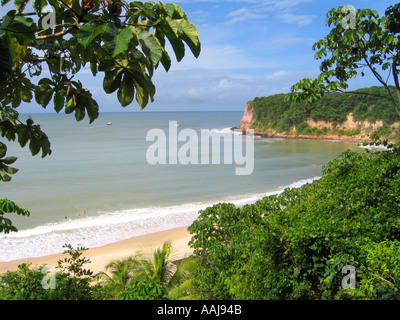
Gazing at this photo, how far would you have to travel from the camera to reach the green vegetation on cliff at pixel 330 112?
2124 inches

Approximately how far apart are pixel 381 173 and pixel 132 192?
1810 cm

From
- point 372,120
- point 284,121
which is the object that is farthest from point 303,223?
point 284,121

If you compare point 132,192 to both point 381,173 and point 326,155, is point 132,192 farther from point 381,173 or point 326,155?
point 326,155

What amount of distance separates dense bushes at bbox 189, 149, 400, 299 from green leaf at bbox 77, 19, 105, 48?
283cm

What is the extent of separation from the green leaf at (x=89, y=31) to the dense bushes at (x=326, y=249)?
283cm

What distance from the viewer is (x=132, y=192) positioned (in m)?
21.8

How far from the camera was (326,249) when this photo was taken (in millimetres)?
3965

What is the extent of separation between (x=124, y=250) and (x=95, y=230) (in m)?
2.87

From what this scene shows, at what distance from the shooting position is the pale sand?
11.3 m

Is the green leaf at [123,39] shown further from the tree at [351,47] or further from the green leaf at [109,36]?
the tree at [351,47]

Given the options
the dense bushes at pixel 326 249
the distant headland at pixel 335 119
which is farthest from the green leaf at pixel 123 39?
the distant headland at pixel 335 119

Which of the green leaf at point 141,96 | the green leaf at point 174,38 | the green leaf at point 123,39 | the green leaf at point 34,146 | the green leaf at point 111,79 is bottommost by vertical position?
the green leaf at point 34,146

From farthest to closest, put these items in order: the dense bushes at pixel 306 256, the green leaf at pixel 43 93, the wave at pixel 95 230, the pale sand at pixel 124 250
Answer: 1. the wave at pixel 95 230
2. the pale sand at pixel 124 250
3. the dense bushes at pixel 306 256
4. the green leaf at pixel 43 93

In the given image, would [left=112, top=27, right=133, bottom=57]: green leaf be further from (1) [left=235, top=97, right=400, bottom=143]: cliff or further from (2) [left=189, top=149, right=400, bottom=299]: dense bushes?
(1) [left=235, top=97, right=400, bottom=143]: cliff
